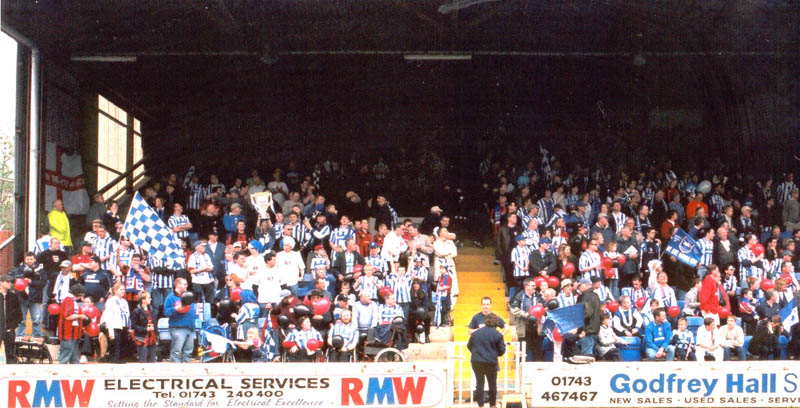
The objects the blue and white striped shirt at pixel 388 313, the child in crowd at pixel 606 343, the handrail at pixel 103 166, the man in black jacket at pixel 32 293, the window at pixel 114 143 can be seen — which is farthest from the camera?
the window at pixel 114 143

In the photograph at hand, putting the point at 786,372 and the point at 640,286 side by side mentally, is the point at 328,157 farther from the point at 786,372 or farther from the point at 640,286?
the point at 786,372

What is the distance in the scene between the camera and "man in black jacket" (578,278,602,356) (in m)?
16.8

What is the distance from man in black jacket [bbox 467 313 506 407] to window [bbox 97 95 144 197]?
14.0 m

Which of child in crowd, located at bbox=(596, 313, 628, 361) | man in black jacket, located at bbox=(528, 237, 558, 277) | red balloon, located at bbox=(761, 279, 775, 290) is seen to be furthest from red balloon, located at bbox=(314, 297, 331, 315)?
red balloon, located at bbox=(761, 279, 775, 290)

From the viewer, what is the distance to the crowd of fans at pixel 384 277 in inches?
663

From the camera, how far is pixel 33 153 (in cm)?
2198

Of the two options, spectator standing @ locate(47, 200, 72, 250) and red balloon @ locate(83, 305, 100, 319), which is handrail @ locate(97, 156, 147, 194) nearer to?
spectator standing @ locate(47, 200, 72, 250)

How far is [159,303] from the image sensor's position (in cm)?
1806

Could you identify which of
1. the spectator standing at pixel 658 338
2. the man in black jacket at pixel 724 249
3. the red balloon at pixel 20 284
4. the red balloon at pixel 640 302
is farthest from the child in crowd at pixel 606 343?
the red balloon at pixel 20 284

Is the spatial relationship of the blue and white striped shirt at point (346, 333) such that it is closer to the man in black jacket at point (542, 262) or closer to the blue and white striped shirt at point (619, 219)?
the man in black jacket at point (542, 262)

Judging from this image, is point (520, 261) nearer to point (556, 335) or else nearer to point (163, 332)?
point (556, 335)

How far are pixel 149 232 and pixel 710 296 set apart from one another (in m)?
10.1

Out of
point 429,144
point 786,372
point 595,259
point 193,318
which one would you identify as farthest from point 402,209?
point 786,372

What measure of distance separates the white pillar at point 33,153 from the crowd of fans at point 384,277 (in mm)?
1011
